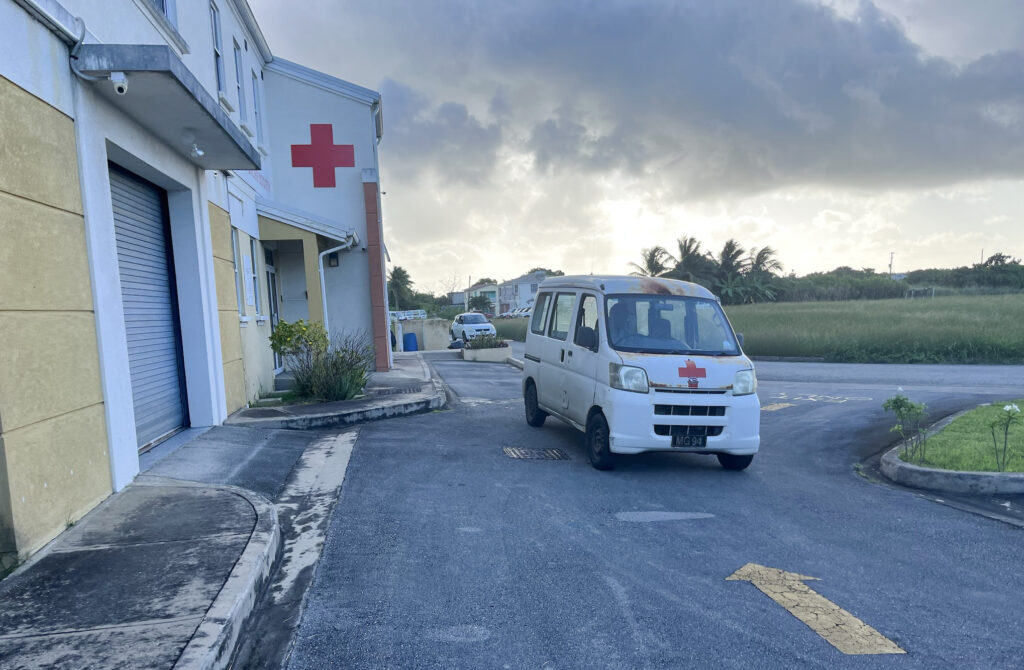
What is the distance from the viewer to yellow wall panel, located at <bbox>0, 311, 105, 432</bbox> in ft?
12.5

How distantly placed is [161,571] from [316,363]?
647 centimetres

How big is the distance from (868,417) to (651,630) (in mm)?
8405

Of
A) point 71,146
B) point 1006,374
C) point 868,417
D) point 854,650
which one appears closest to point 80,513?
point 71,146

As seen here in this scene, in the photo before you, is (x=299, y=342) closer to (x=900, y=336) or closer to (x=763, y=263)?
(x=900, y=336)

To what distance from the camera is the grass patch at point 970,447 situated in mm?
6238

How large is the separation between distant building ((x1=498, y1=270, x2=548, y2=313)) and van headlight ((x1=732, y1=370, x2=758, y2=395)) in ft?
251

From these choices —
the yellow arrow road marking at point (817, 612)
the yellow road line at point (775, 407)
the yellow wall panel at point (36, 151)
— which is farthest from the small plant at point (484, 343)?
the yellow arrow road marking at point (817, 612)

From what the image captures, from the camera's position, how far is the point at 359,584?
12.4 feet

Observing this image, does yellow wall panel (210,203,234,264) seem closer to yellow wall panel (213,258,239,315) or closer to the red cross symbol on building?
yellow wall panel (213,258,239,315)

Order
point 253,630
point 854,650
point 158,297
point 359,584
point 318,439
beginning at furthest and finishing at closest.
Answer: point 318,439, point 158,297, point 359,584, point 253,630, point 854,650

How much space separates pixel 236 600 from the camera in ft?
10.7

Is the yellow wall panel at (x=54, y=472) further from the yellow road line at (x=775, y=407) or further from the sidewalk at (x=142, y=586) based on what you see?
the yellow road line at (x=775, y=407)

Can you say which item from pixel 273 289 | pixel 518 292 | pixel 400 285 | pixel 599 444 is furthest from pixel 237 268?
pixel 518 292

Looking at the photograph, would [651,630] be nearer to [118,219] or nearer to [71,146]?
[71,146]
